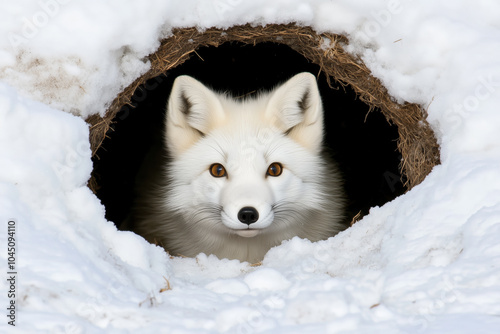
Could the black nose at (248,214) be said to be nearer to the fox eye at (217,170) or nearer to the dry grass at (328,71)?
the fox eye at (217,170)

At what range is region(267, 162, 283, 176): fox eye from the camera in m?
3.72

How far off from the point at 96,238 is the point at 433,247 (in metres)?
1.71

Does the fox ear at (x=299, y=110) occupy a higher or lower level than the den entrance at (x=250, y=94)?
lower

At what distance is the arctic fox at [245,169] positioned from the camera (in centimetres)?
358

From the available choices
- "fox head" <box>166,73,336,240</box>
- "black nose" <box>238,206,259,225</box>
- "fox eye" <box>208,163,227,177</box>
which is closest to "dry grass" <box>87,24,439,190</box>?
"fox head" <box>166,73,336,240</box>

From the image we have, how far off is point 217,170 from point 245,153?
0.26 meters

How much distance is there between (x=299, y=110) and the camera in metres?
3.92

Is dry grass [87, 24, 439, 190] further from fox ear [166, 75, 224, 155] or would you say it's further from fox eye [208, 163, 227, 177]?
fox eye [208, 163, 227, 177]

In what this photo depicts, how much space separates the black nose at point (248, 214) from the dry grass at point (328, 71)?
1.06 meters

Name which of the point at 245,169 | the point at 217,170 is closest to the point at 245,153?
the point at 245,169

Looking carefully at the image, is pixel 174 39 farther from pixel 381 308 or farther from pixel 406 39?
pixel 381 308

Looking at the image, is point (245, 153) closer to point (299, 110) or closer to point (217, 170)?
point (217, 170)

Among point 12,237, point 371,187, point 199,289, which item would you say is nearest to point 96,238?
point 12,237

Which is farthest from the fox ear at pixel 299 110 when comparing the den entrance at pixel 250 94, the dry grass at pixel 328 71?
the den entrance at pixel 250 94
